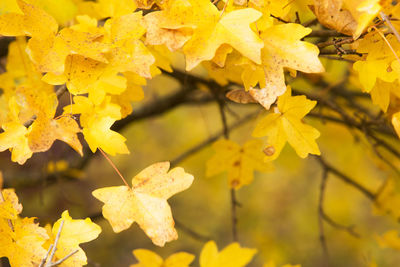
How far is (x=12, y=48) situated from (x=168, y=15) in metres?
0.73

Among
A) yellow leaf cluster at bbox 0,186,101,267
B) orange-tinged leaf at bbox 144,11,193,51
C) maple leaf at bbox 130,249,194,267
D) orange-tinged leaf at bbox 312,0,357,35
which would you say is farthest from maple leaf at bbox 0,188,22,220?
orange-tinged leaf at bbox 312,0,357,35

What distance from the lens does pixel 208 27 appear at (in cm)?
85

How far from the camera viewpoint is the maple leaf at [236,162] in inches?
53.2

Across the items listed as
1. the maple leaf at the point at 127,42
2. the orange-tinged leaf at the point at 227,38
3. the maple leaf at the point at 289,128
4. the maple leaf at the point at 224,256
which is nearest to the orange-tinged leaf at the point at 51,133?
the maple leaf at the point at 127,42

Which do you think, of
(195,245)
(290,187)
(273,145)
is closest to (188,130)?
(195,245)

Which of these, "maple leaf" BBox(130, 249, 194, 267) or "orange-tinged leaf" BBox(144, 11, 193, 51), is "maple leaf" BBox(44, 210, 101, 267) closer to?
"maple leaf" BBox(130, 249, 194, 267)

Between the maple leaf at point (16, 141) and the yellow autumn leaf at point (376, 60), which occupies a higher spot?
the yellow autumn leaf at point (376, 60)

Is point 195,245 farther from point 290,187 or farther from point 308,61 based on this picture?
point 308,61

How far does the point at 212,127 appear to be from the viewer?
4.15 metres

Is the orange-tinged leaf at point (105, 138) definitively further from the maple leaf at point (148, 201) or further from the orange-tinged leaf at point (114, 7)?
the orange-tinged leaf at point (114, 7)

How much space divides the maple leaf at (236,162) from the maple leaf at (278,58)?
1.59 feet

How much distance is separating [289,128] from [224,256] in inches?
16.5

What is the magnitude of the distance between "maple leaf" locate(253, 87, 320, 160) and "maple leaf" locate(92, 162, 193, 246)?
21 cm

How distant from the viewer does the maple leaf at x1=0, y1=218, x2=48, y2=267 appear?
892mm
